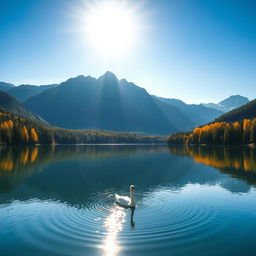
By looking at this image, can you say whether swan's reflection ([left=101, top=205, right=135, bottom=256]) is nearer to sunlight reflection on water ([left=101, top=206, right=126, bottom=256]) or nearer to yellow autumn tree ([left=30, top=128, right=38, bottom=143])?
sunlight reflection on water ([left=101, top=206, right=126, bottom=256])

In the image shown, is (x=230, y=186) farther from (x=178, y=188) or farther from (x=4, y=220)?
(x=4, y=220)

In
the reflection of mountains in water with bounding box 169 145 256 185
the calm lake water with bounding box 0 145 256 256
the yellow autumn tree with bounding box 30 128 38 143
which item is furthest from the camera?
the yellow autumn tree with bounding box 30 128 38 143

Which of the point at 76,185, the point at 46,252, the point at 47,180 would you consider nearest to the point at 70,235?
the point at 46,252

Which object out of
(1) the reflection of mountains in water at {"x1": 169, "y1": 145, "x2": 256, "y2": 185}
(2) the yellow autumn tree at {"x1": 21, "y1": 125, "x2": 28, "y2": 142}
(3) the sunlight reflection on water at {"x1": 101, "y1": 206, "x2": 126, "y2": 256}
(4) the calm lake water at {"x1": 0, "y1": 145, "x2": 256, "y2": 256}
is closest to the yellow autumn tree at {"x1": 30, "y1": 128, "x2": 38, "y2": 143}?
(2) the yellow autumn tree at {"x1": 21, "y1": 125, "x2": 28, "y2": 142}

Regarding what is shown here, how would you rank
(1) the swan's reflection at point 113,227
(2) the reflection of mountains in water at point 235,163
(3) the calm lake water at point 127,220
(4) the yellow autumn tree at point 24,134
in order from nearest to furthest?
(1) the swan's reflection at point 113,227 → (3) the calm lake water at point 127,220 → (2) the reflection of mountains in water at point 235,163 → (4) the yellow autumn tree at point 24,134

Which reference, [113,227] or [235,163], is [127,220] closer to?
[113,227]

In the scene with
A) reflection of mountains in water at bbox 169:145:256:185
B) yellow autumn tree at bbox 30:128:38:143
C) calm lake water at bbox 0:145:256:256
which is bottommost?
calm lake water at bbox 0:145:256:256

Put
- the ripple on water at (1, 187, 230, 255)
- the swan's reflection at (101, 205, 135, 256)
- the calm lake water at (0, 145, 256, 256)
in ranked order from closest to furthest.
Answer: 1. the swan's reflection at (101, 205, 135, 256)
2. the calm lake water at (0, 145, 256, 256)
3. the ripple on water at (1, 187, 230, 255)

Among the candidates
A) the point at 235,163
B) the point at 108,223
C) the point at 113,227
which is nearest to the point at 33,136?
the point at 235,163

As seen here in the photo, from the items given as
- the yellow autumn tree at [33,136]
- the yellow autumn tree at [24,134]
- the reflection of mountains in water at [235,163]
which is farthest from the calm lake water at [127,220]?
the yellow autumn tree at [33,136]

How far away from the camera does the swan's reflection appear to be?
1816 cm

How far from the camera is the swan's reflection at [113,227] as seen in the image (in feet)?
59.6

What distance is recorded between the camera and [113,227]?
22.6 m

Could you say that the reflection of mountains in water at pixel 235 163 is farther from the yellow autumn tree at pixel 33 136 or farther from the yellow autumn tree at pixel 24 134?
the yellow autumn tree at pixel 33 136
